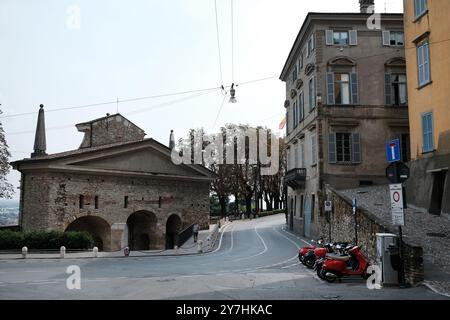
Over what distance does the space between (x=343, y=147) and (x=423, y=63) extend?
10.4 m

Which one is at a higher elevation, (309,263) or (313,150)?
(313,150)

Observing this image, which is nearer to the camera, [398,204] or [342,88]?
[398,204]

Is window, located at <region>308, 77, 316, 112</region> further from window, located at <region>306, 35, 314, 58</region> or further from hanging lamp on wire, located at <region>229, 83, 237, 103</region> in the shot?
hanging lamp on wire, located at <region>229, 83, 237, 103</region>

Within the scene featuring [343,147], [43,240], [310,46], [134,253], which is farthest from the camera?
[310,46]

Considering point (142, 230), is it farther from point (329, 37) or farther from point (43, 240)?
point (329, 37)

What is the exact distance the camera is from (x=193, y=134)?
226 feet

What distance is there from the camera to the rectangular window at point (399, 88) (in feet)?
98.1

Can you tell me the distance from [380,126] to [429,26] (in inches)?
442

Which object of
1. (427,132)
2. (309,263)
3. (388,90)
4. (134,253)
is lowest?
(134,253)

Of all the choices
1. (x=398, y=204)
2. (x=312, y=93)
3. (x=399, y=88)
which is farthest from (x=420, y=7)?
(x=398, y=204)

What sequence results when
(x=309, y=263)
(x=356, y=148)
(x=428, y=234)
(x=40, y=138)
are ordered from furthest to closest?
(x=40, y=138), (x=356, y=148), (x=309, y=263), (x=428, y=234)

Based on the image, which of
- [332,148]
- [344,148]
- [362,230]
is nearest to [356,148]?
[344,148]

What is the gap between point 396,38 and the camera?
30234 mm

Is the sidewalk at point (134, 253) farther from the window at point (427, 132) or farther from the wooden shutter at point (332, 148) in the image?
the window at point (427, 132)
